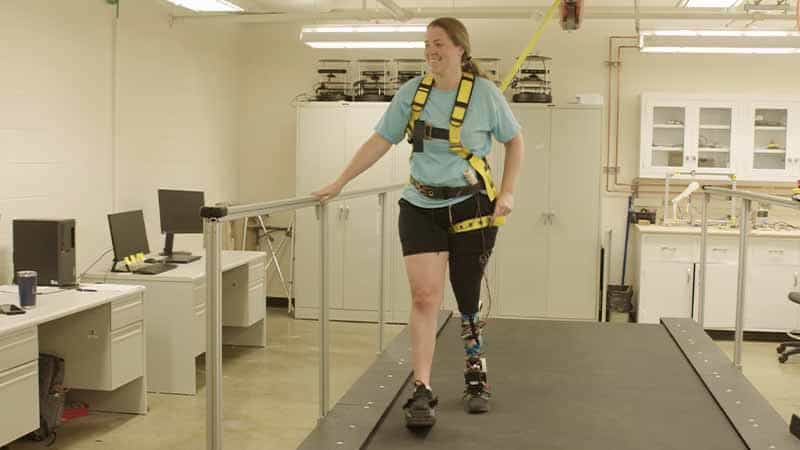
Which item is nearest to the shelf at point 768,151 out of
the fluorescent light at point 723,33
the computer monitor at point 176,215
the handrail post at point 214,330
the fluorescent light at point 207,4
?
the fluorescent light at point 723,33

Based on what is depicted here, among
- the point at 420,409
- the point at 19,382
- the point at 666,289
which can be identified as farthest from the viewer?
the point at 666,289

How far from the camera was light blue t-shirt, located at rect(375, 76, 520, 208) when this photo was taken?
2.85 meters

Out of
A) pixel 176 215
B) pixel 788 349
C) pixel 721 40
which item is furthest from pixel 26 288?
pixel 788 349

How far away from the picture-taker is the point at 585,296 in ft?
24.5

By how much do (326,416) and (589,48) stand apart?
560cm

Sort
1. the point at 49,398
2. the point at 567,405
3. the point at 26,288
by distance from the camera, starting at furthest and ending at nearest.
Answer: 1. the point at 49,398
2. the point at 26,288
3. the point at 567,405

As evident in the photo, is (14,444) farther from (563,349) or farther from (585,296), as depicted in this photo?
(585,296)

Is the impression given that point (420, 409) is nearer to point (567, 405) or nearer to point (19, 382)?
point (567, 405)

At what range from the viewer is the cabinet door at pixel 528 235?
24.3ft

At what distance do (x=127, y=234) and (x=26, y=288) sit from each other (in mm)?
1455

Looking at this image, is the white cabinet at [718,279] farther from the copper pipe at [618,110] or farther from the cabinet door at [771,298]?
the copper pipe at [618,110]

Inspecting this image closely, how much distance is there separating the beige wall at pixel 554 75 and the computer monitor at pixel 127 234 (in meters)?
2.68

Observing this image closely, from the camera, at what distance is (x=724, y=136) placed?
24.5 feet

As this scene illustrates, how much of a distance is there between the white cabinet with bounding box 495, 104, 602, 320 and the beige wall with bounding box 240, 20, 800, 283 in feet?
1.76
